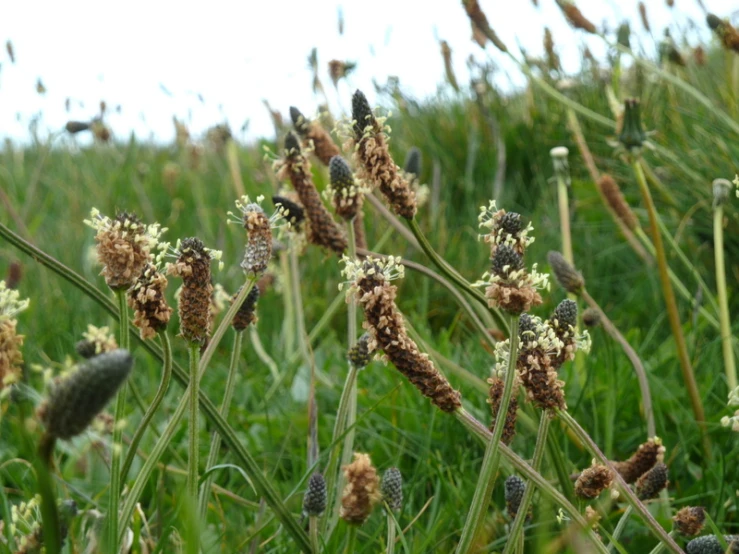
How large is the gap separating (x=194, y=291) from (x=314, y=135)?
599 millimetres

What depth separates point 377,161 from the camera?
3.07 feet

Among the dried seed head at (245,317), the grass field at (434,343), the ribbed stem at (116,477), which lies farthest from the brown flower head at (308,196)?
the ribbed stem at (116,477)

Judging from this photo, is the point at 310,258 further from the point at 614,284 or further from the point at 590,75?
the point at 590,75

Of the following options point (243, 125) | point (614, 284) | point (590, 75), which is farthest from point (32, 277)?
point (590, 75)

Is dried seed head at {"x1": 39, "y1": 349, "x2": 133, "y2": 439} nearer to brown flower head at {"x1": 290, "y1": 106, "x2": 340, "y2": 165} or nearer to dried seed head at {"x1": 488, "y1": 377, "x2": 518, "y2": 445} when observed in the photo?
dried seed head at {"x1": 488, "y1": 377, "x2": 518, "y2": 445}

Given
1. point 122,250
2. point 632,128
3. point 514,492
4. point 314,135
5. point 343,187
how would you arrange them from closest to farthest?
point 122,250 < point 514,492 < point 343,187 < point 314,135 < point 632,128

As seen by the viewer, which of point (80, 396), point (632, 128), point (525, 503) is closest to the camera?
point (80, 396)

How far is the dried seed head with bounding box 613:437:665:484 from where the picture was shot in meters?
1.07

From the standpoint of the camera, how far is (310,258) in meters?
2.95

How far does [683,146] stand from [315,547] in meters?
2.43

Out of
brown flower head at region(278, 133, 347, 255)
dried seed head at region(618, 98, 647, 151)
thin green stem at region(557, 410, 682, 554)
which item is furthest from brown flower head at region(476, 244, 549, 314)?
dried seed head at region(618, 98, 647, 151)

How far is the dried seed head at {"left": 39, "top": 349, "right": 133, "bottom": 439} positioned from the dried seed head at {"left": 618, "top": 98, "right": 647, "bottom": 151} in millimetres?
1201

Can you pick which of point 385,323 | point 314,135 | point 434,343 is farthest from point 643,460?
point 434,343

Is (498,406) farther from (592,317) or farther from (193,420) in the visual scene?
(592,317)
